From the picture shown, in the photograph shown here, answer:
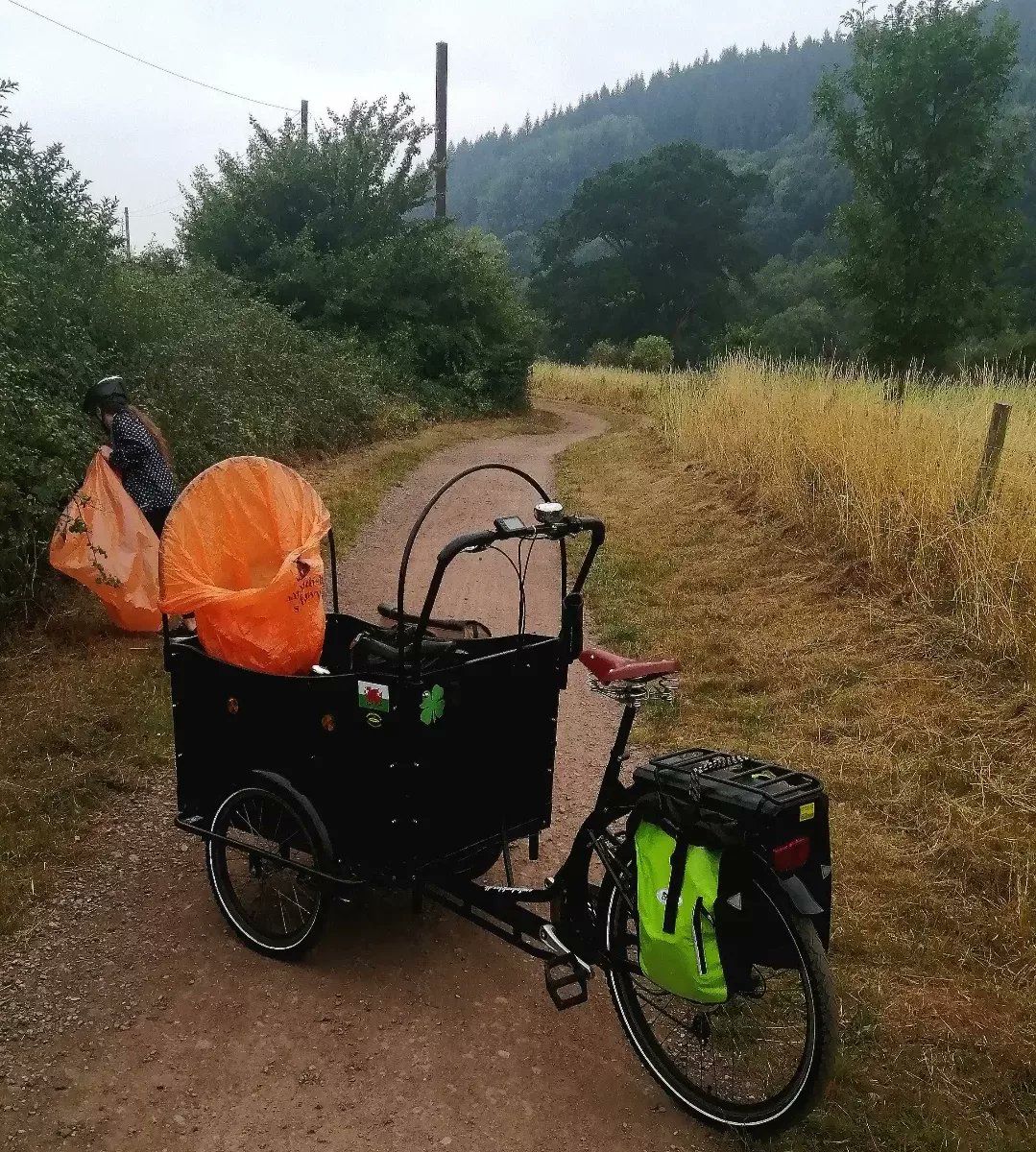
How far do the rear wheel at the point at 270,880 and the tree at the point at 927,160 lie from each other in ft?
42.9

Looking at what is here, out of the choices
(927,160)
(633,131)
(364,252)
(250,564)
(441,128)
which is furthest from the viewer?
(633,131)

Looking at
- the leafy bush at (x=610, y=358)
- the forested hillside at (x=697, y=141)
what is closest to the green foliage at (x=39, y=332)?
the leafy bush at (x=610, y=358)

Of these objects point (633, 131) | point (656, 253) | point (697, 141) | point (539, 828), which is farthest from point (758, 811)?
point (633, 131)

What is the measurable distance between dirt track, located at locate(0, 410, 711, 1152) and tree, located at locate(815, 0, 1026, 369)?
43.1 feet

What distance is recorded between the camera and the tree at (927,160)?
1423 centimetres

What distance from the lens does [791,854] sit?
2389 millimetres

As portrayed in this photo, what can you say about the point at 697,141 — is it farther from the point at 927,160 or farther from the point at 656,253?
the point at 927,160

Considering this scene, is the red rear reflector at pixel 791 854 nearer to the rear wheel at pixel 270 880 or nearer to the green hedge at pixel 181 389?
the rear wheel at pixel 270 880

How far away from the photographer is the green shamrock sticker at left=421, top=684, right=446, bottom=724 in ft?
9.80

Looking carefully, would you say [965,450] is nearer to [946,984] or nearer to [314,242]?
[946,984]

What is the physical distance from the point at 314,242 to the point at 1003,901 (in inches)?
757

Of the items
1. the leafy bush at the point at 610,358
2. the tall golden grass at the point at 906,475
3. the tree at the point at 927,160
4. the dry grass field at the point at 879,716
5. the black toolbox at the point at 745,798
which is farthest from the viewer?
the leafy bush at the point at 610,358

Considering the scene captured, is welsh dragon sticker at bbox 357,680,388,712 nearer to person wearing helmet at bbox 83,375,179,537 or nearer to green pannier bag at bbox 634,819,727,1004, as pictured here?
green pannier bag at bbox 634,819,727,1004

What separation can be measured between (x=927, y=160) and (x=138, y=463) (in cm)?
1340
